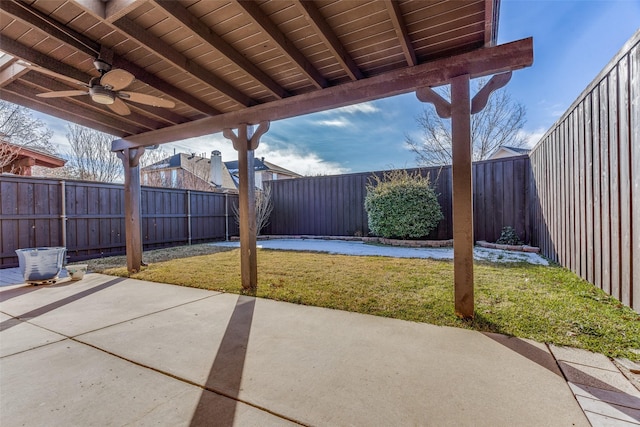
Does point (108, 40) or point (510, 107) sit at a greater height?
point (510, 107)

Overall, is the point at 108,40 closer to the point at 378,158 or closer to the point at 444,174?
the point at 444,174

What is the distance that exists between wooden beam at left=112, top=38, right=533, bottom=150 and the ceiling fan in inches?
32.4

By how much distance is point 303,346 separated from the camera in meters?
2.05

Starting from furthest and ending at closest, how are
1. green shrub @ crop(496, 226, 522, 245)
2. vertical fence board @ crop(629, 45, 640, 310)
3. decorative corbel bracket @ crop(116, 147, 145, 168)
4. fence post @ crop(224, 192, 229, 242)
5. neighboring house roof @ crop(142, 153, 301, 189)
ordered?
neighboring house roof @ crop(142, 153, 301, 189)
fence post @ crop(224, 192, 229, 242)
green shrub @ crop(496, 226, 522, 245)
decorative corbel bracket @ crop(116, 147, 145, 168)
vertical fence board @ crop(629, 45, 640, 310)

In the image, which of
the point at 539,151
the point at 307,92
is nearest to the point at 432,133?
the point at 539,151

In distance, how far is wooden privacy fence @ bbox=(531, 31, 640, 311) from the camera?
7.62ft

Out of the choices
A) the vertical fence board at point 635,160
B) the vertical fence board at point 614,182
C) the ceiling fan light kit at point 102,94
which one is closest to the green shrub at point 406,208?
the vertical fence board at point 614,182

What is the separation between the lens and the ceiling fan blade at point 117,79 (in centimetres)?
258

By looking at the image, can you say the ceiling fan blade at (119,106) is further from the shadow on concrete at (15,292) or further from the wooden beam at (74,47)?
the shadow on concrete at (15,292)

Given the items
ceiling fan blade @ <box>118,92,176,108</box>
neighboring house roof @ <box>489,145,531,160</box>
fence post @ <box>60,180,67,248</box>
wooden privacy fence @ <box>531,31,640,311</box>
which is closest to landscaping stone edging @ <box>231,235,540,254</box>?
wooden privacy fence @ <box>531,31,640,311</box>

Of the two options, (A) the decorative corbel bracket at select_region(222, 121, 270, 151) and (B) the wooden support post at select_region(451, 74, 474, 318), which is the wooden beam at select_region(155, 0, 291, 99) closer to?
(A) the decorative corbel bracket at select_region(222, 121, 270, 151)

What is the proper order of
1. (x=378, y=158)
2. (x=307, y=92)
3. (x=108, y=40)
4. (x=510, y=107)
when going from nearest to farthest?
1. (x=108, y=40)
2. (x=307, y=92)
3. (x=510, y=107)
4. (x=378, y=158)

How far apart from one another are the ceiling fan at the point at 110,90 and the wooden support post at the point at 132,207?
1610 millimetres

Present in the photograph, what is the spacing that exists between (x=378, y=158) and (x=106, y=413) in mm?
14268
